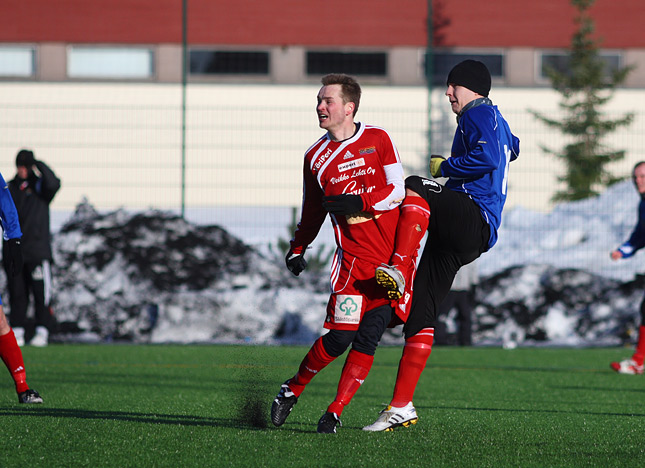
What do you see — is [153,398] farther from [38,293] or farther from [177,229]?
[177,229]

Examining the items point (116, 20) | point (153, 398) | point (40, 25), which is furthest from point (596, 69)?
point (153, 398)

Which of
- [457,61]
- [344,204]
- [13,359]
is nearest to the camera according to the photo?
[344,204]

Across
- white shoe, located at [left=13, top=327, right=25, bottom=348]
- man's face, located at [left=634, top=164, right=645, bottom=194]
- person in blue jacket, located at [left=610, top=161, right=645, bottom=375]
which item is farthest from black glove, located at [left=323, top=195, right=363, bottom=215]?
white shoe, located at [left=13, top=327, right=25, bottom=348]

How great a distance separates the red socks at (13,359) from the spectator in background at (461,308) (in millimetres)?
6869

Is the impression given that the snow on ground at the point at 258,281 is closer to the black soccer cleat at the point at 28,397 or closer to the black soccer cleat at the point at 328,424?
the black soccer cleat at the point at 28,397

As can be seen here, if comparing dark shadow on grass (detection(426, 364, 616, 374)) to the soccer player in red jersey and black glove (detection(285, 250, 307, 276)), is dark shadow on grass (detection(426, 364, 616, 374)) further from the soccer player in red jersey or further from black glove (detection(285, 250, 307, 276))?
the soccer player in red jersey

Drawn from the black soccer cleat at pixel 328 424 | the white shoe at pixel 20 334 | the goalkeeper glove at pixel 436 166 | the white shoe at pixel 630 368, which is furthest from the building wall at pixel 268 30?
the black soccer cleat at pixel 328 424

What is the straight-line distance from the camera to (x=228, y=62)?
22.0 metres

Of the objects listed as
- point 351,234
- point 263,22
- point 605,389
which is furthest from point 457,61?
point 351,234

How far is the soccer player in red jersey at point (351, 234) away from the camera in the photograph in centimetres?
508

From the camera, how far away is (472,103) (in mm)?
5367

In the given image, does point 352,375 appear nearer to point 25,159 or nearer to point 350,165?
point 350,165

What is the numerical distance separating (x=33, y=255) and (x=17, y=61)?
11.5 meters

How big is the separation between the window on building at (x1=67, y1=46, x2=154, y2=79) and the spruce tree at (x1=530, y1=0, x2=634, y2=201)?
29.7ft
